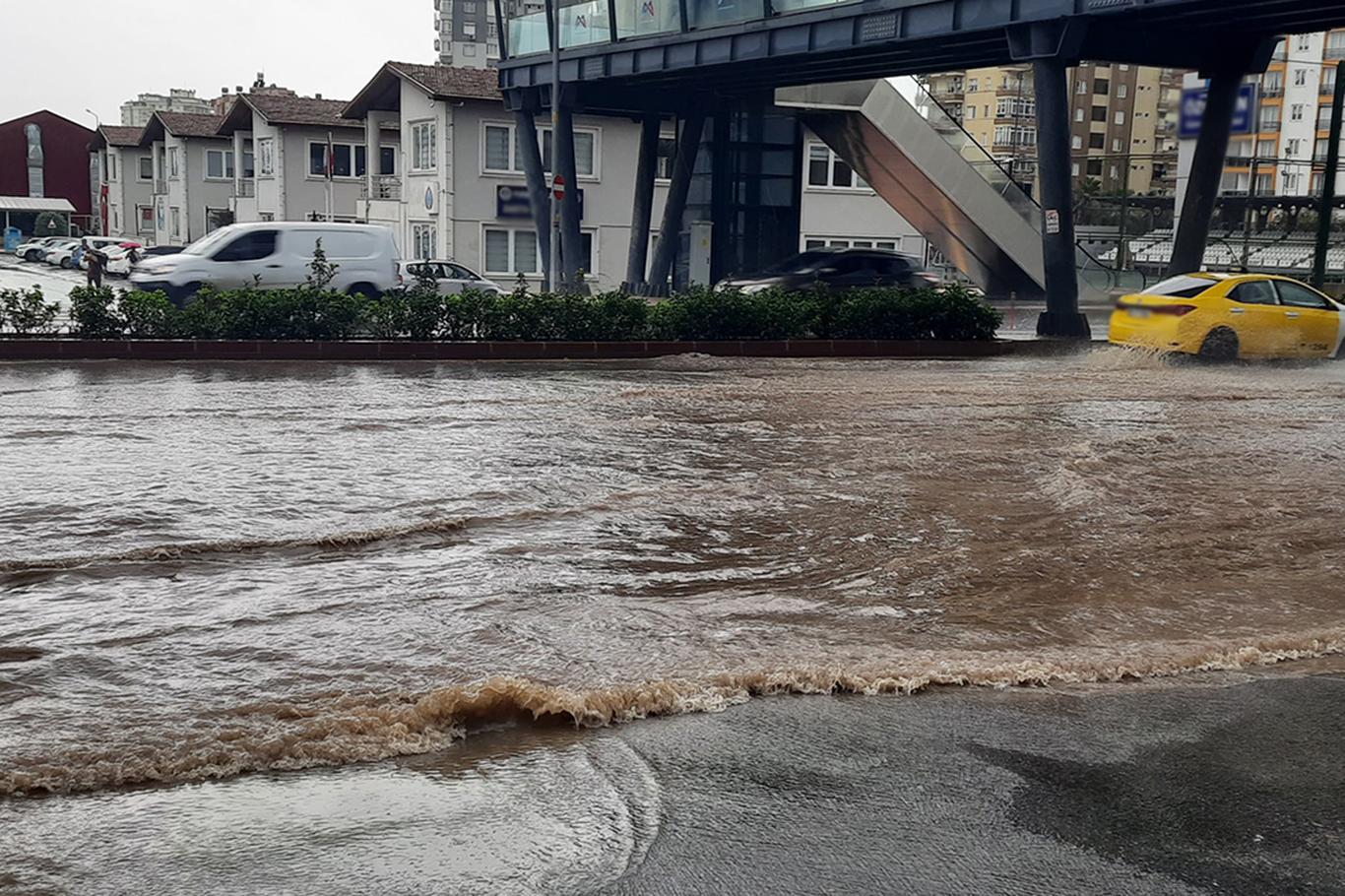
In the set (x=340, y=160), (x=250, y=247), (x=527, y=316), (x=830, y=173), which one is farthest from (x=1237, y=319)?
(x=340, y=160)

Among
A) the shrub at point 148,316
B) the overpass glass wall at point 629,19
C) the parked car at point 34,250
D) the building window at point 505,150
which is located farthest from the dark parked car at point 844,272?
the parked car at point 34,250

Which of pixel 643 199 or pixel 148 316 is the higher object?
pixel 643 199

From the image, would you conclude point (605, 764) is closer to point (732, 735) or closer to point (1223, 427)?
point (732, 735)

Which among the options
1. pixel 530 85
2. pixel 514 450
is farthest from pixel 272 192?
pixel 514 450

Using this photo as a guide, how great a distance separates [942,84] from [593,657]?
4693 inches

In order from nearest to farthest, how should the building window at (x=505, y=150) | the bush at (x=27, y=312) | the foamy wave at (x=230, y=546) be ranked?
the foamy wave at (x=230, y=546), the bush at (x=27, y=312), the building window at (x=505, y=150)

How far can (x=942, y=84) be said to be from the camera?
11925cm

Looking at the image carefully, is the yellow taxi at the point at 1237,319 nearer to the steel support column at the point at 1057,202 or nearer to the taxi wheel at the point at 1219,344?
the taxi wheel at the point at 1219,344

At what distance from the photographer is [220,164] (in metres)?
66.8

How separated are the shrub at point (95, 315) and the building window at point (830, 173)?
3125cm

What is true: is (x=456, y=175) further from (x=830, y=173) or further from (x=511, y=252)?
(x=830, y=173)

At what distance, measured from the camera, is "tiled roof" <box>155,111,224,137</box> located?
65250 millimetres

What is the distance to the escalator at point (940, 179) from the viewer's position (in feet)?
115

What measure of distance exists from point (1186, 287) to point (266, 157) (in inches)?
1667
